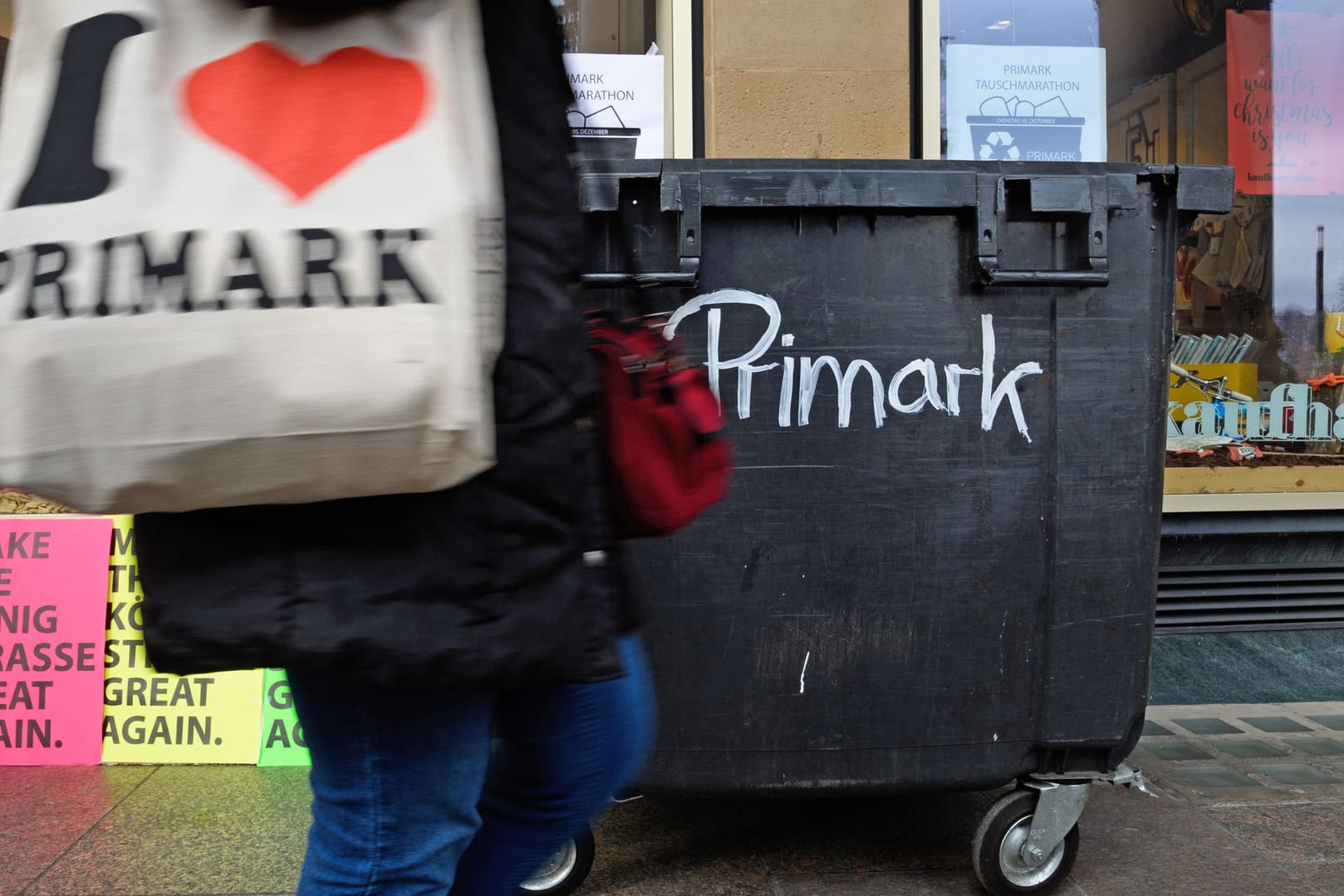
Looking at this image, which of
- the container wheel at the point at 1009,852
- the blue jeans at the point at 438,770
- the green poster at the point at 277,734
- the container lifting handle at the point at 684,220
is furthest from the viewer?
the green poster at the point at 277,734

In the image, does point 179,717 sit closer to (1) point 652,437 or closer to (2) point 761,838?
(2) point 761,838

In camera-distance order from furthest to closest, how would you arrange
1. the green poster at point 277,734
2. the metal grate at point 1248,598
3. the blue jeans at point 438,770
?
the metal grate at point 1248,598
the green poster at point 277,734
the blue jeans at point 438,770

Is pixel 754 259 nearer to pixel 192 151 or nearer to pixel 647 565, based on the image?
pixel 647 565

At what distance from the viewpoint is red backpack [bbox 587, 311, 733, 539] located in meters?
1.35

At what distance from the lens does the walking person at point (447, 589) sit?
111 centimetres

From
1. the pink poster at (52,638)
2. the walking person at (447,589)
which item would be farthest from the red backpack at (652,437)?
the pink poster at (52,638)

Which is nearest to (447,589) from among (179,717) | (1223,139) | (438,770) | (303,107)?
(438,770)

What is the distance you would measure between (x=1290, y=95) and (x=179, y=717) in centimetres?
506

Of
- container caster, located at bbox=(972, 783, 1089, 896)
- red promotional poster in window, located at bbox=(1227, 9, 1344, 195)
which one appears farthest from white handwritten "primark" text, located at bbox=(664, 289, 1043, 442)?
red promotional poster in window, located at bbox=(1227, 9, 1344, 195)

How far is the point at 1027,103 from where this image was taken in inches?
196

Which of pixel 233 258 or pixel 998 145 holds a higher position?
pixel 998 145

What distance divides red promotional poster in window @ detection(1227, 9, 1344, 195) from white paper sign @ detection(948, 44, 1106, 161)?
666 millimetres

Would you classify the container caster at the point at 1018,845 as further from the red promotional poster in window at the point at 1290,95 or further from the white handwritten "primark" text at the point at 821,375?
the red promotional poster in window at the point at 1290,95

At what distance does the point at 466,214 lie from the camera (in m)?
1.08
